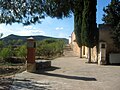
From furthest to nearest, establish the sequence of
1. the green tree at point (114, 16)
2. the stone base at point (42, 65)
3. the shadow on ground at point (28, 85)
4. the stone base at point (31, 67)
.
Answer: the green tree at point (114, 16) < the stone base at point (42, 65) < the stone base at point (31, 67) < the shadow on ground at point (28, 85)

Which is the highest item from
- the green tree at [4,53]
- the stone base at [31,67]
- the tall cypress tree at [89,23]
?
the tall cypress tree at [89,23]

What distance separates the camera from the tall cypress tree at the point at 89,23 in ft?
87.8

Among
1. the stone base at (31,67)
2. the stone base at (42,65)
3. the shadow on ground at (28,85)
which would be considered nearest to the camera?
the shadow on ground at (28,85)

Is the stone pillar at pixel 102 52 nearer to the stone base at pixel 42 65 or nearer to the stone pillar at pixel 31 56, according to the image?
the stone base at pixel 42 65

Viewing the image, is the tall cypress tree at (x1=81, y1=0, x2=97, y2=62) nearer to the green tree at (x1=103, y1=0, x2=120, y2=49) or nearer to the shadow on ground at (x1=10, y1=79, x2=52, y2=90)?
the green tree at (x1=103, y1=0, x2=120, y2=49)

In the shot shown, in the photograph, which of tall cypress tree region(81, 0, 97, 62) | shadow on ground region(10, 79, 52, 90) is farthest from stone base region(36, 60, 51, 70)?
tall cypress tree region(81, 0, 97, 62)

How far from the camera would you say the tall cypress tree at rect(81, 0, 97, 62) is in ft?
87.8

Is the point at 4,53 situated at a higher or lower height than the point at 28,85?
higher

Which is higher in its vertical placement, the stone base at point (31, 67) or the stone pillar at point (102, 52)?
the stone pillar at point (102, 52)

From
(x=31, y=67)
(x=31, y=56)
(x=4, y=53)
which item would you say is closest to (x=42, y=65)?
(x=31, y=56)

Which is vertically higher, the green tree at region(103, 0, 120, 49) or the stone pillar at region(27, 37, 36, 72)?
the green tree at region(103, 0, 120, 49)

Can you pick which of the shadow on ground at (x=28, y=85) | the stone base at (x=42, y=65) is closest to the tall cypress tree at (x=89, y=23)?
the stone base at (x=42, y=65)

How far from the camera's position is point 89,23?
26.8 metres

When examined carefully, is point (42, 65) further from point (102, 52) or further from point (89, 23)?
point (89, 23)
